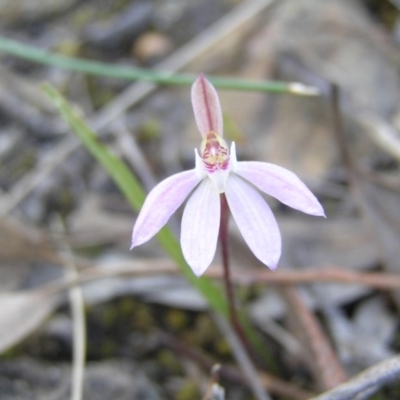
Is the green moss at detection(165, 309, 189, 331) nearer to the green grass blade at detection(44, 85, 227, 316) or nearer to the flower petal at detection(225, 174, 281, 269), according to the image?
the green grass blade at detection(44, 85, 227, 316)

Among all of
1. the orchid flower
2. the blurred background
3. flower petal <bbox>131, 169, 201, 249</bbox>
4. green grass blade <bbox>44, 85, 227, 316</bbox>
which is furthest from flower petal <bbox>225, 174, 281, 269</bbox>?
the blurred background

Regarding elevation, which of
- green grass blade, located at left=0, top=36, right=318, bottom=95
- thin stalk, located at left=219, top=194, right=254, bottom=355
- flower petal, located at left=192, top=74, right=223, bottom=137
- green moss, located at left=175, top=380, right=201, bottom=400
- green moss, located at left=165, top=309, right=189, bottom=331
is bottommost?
green moss, located at left=175, top=380, right=201, bottom=400

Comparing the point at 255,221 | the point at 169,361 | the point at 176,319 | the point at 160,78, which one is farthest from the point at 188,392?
the point at 160,78

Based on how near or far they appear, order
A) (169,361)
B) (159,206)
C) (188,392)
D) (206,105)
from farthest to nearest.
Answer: (169,361) → (188,392) → (206,105) → (159,206)

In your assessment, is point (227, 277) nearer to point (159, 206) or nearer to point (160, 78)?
point (159, 206)

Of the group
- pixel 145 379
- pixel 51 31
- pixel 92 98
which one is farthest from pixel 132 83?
pixel 145 379

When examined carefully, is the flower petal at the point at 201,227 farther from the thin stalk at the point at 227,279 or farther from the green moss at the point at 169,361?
the green moss at the point at 169,361
